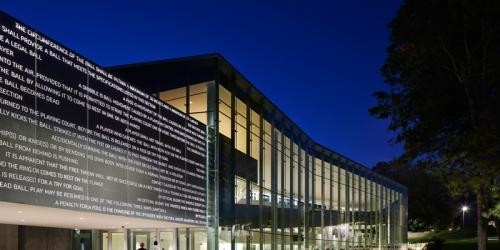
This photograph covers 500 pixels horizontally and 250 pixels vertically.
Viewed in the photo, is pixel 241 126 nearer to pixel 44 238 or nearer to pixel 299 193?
pixel 44 238

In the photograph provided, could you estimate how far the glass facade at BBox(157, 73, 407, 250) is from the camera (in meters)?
25.8

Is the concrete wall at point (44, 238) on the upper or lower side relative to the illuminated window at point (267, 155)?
lower

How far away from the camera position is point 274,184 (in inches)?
1302

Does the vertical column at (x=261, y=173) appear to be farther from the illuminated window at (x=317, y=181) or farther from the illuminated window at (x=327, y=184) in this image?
the illuminated window at (x=327, y=184)

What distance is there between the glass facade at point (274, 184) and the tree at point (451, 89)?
→ 590 centimetres

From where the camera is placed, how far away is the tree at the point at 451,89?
2759cm

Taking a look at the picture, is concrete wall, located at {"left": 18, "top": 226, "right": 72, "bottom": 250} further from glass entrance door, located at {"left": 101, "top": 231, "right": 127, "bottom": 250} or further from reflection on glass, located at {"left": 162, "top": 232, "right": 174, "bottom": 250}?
reflection on glass, located at {"left": 162, "top": 232, "right": 174, "bottom": 250}

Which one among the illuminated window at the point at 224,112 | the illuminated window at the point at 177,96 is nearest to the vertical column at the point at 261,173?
the illuminated window at the point at 224,112

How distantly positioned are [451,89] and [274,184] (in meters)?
9.42

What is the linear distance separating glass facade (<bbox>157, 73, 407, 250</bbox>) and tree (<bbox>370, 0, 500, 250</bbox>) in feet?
19.3

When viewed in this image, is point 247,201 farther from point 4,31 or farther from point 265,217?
point 4,31

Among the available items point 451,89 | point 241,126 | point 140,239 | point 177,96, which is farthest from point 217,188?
point 451,89

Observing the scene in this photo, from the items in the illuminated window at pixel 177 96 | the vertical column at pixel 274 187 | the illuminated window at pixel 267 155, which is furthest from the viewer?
the vertical column at pixel 274 187

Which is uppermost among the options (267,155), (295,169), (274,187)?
(267,155)
